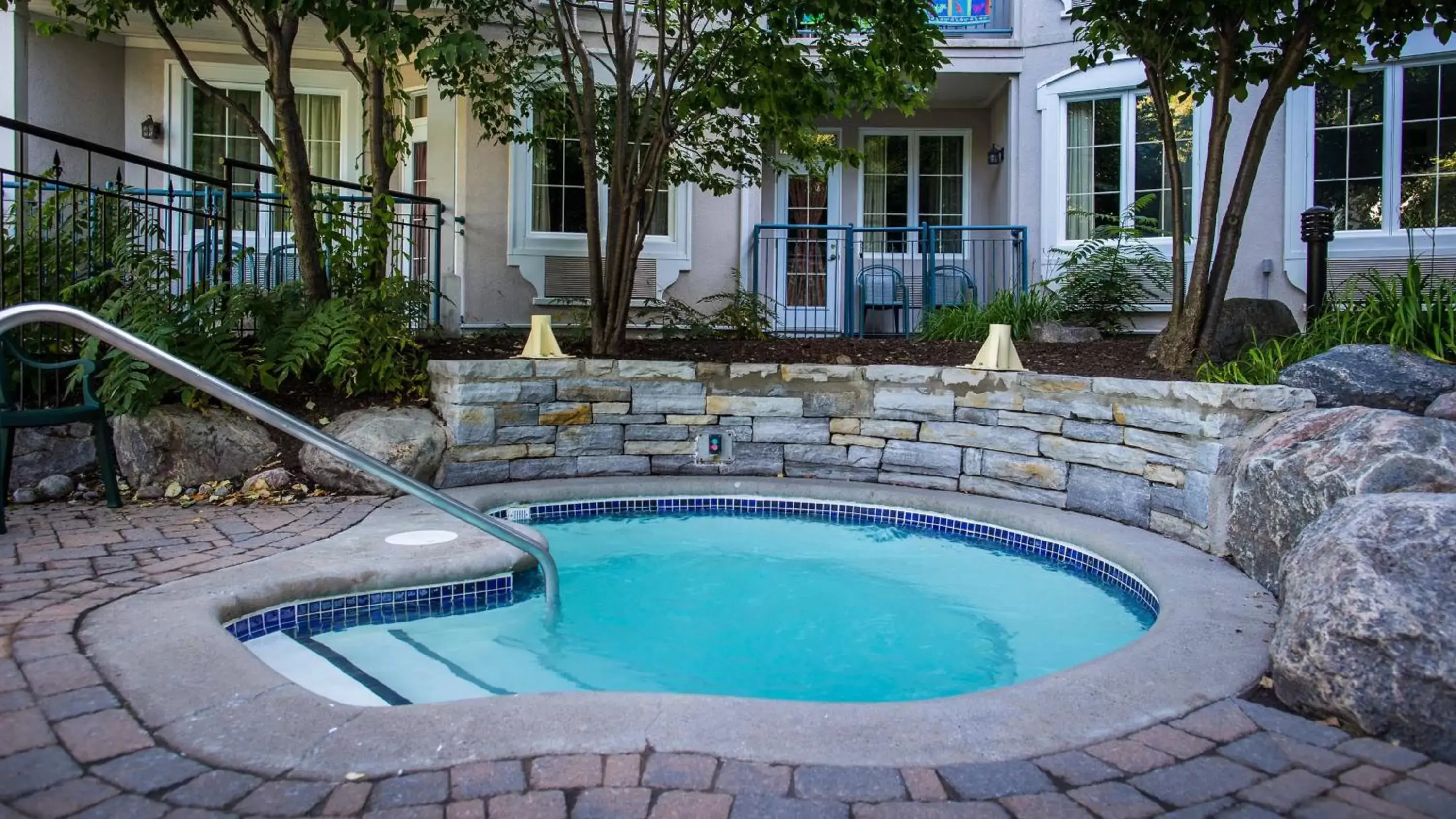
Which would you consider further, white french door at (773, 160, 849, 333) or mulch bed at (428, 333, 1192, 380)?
white french door at (773, 160, 849, 333)

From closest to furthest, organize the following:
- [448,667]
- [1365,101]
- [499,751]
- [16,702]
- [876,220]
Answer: [499,751] < [16,702] < [448,667] < [1365,101] < [876,220]

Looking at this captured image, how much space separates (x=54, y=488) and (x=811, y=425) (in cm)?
388

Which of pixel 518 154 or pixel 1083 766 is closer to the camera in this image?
pixel 1083 766

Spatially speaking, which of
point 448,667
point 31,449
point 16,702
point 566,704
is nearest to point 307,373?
point 31,449

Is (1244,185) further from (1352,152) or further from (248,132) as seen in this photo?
(248,132)

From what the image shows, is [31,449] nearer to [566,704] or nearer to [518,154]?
[566,704]

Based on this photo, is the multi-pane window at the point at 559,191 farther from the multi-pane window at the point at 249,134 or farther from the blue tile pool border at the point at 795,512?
the blue tile pool border at the point at 795,512

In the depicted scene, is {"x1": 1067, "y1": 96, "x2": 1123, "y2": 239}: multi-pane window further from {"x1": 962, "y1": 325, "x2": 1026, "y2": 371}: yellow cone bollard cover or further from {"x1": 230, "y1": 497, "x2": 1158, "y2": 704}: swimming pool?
{"x1": 230, "y1": 497, "x2": 1158, "y2": 704}: swimming pool

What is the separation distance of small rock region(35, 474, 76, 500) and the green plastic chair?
134 millimetres

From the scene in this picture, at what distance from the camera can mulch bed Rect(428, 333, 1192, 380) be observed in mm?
6043

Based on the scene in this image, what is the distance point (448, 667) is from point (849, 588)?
1829mm

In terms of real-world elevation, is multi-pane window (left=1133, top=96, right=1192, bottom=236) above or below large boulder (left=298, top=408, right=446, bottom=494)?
above

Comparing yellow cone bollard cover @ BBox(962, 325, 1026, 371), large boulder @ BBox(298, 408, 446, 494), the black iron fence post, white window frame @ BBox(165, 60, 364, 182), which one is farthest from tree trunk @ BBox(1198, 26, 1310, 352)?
white window frame @ BBox(165, 60, 364, 182)

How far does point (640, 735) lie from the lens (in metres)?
2.17
